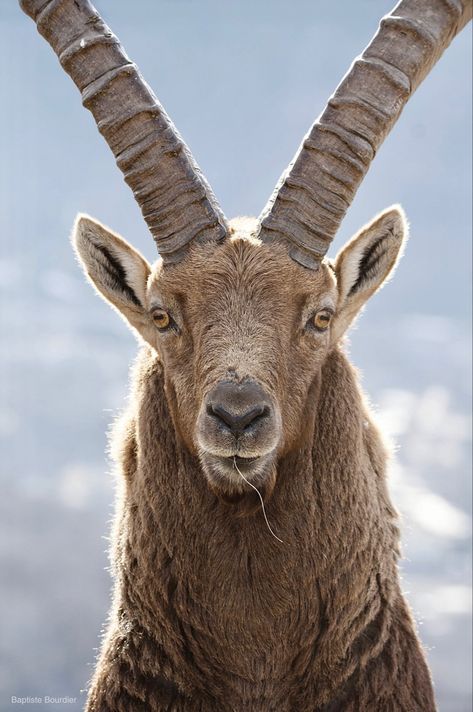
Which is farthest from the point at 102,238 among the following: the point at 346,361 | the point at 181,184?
the point at 346,361

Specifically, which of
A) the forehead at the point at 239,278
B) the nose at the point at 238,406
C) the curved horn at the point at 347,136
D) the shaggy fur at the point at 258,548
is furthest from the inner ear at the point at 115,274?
the nose at the point at 238,406

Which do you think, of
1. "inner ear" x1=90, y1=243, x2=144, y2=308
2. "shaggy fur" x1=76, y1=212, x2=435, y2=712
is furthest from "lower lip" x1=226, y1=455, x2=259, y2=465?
"inner ear" x1=90, y1=243, x2=144, y2=308

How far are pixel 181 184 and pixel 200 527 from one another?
280 cm

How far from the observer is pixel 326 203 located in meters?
7.99

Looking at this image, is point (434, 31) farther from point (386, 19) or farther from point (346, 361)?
point (346, 361)

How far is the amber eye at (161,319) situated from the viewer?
7688 mm

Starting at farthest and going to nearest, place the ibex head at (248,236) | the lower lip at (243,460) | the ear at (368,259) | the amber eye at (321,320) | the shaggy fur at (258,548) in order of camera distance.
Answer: the ear at (368,259)
the amber eye at (321,320)
the shaggy fur at (258,548)
the ibex head at (248,236)
the lower lip at (243,460)

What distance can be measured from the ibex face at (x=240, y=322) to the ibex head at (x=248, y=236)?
12 mm

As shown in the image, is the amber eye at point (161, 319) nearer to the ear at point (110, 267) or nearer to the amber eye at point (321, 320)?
the ear at point (110, 267)

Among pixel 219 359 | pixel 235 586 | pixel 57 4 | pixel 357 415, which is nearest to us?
pixel 219 359

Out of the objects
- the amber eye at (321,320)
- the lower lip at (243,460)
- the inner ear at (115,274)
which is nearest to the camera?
the lower lip at (243,460)

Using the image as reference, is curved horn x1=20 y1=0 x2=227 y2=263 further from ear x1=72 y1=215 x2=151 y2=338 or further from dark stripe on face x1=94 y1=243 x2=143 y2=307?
dark stripe on face x1=94 y1=243 x2=143 y2=307

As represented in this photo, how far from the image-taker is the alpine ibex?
747 cm

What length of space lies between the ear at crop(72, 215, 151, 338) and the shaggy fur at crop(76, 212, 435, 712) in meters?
0.23
